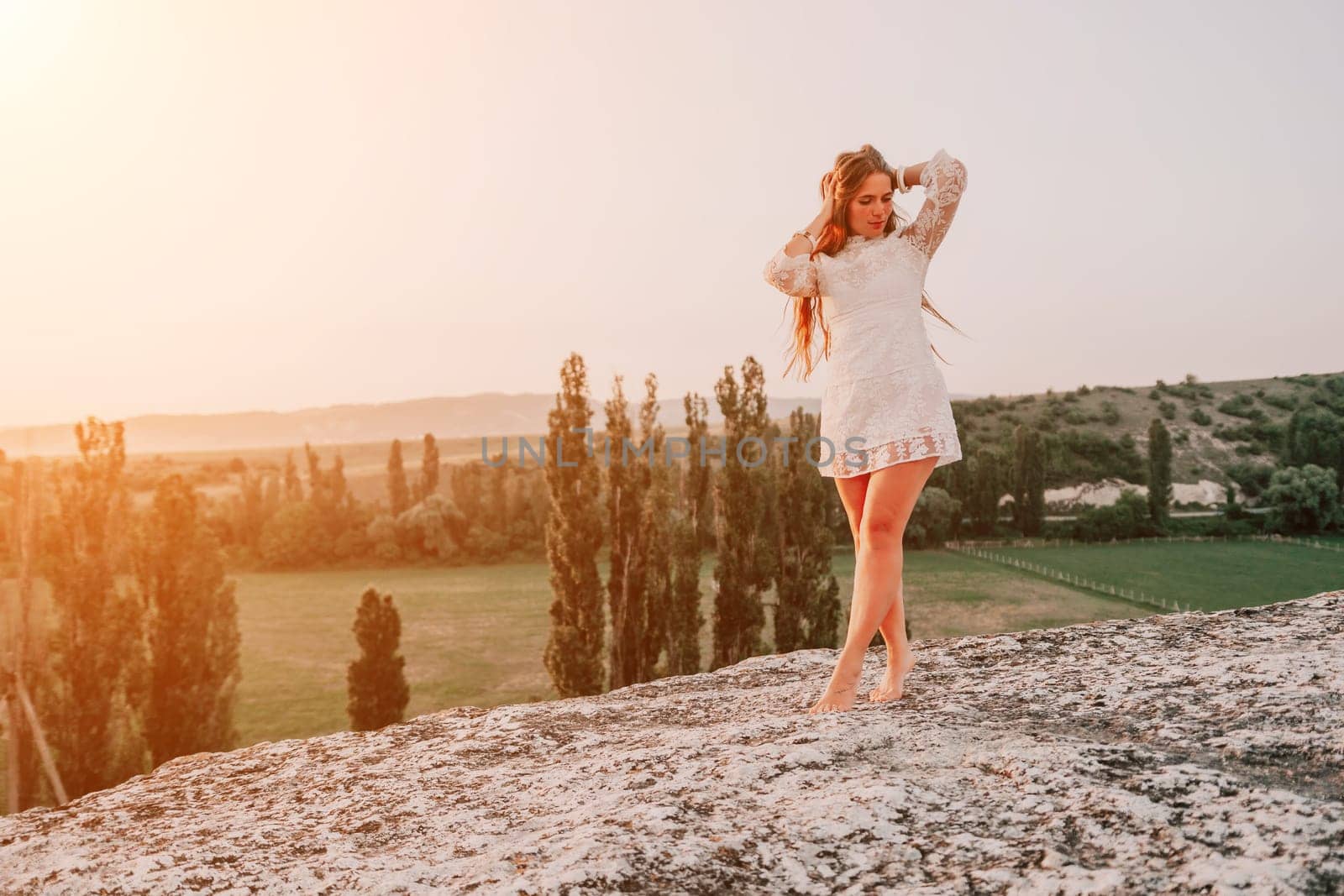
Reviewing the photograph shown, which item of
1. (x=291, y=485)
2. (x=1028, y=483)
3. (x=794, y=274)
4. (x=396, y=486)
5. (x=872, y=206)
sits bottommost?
(x=1028, y=483)

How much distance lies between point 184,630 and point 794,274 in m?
17.4

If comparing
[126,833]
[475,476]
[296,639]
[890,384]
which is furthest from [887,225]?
[475,476]

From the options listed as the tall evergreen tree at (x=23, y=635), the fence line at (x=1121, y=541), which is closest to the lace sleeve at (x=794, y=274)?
the tall evergreen tree at (x=23, y=635)

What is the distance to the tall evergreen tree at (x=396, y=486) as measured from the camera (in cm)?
6228

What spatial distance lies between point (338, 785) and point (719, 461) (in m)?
20.9

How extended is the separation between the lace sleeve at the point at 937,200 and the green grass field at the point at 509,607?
2679 centimetres

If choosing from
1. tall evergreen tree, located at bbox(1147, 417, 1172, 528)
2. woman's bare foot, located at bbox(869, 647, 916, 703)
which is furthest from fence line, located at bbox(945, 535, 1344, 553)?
woman's bare foot, located at bbox(869, 647, 916, 703)

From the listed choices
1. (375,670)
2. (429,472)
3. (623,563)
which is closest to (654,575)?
(623,563)

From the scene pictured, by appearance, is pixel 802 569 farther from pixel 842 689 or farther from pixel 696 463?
pixel 842 689

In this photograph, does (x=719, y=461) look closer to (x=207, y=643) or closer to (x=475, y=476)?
(x=207, y=643)

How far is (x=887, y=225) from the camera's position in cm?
325

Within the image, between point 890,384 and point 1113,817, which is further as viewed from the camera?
point 890,384

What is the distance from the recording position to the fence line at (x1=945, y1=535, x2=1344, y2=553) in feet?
172

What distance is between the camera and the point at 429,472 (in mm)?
66812
